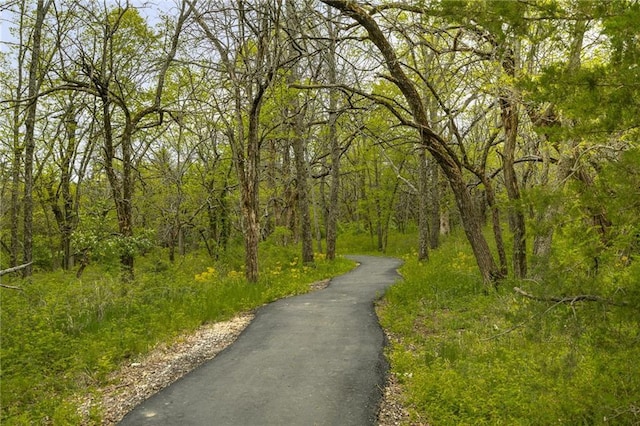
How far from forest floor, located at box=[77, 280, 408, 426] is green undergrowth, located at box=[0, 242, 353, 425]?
16 centimetres

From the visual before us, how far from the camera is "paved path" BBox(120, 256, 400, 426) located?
4402 millimetres

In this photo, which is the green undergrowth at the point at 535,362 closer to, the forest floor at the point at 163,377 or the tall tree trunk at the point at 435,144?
the forest floor at the point at 163,377

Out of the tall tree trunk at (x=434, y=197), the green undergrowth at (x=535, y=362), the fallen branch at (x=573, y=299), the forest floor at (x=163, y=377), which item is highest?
the tall tree trunk at (x=434, y=197)

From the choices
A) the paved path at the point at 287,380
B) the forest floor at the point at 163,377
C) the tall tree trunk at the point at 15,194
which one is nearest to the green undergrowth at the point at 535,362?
the forest floor at the point at 163,377

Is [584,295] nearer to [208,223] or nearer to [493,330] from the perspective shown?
[493,330]

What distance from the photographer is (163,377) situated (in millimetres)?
5559

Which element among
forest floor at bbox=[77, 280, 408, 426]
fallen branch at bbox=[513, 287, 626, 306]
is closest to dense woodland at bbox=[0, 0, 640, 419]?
fallen branch at bbox=[513, 287, 626, 306]

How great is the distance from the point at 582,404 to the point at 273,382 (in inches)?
127

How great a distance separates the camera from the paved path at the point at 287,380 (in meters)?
4.40

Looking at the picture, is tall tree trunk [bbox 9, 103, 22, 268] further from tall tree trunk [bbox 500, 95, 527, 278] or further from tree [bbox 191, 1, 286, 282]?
tall tree trunk [bbox 500, 95, 527, 278]

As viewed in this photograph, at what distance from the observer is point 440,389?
4637mm

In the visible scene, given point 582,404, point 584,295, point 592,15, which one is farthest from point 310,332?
point 592,15

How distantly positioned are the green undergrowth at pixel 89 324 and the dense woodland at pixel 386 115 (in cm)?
134

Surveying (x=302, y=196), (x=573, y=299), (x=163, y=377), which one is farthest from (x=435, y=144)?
(x=302, y=196)
